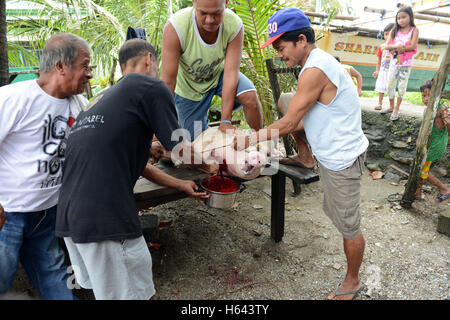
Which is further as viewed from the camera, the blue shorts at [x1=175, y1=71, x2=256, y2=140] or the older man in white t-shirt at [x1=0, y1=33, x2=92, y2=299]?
the blue shorts at [x1=175, y1=71, x2=256, y2=140]

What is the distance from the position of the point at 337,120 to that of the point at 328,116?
7cm

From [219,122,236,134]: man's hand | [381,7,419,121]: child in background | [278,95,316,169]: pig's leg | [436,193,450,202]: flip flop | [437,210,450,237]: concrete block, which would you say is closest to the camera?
[219,122,236,134]: man's hand

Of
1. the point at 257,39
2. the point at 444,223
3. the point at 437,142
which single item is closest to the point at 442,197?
the point at 437,142

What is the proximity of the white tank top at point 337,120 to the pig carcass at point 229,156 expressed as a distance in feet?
1.99

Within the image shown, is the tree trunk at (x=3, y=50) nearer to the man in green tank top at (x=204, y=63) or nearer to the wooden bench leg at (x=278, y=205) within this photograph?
the man in green tank top at (x=204, y=63)

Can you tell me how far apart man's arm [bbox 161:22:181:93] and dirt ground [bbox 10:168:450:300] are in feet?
5.96

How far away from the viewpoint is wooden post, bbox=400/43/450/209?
146 inches

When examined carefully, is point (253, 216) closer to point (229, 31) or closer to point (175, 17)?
Answer: point (229, 31)

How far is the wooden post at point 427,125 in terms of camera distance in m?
3.71

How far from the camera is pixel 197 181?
2.68 meters

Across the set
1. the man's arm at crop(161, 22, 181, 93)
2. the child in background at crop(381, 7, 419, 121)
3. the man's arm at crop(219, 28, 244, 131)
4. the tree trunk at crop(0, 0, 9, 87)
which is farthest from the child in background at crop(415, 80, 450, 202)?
the tree trunk at crop(0, 0, 9, 87)

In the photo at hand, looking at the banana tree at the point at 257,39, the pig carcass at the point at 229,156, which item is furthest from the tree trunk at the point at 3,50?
the banana tree at the point at 257,39

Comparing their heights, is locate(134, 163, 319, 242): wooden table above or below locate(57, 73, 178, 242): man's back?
below

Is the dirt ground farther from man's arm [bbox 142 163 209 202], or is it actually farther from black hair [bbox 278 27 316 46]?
black hair [bbox 278 27 316 46]
